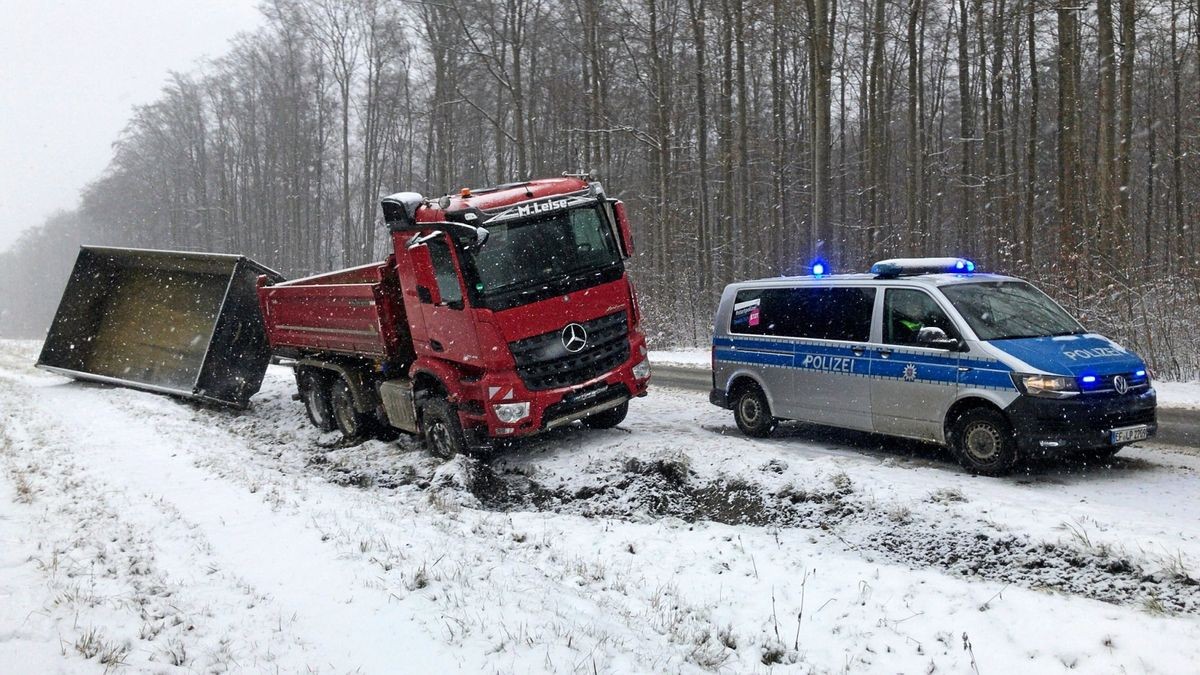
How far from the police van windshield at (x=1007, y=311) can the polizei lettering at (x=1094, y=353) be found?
0.40m

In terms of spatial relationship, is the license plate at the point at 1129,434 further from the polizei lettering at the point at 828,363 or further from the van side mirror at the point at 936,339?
the polizei lettering at the point at 828,363

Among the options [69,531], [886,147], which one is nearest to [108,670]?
[69,531]

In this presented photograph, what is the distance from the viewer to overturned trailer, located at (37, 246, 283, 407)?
15031 millimetres

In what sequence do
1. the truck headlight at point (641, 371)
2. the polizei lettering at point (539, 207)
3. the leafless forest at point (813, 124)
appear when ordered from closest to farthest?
1. the polizei lettering at point (539, 207)
2. the truck headlight at point (641, 371)
3. the leafless forest at point (813, 124)

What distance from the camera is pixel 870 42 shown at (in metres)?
29.9

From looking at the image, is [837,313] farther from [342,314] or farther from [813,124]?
[813,124]

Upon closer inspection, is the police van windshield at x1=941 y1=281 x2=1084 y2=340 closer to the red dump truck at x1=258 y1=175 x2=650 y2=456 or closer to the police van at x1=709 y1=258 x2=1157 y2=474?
the police van at x1=709 y1=258 x2=1157 y2=474

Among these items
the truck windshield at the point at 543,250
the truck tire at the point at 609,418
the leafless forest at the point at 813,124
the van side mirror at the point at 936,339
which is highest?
the leafless forest at the point at 813,124

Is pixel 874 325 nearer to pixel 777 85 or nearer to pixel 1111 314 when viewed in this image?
pixel 1111 314

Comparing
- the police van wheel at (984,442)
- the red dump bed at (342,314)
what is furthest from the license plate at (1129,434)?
the red dump bed at (342,314)

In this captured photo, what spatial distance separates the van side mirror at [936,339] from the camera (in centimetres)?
769

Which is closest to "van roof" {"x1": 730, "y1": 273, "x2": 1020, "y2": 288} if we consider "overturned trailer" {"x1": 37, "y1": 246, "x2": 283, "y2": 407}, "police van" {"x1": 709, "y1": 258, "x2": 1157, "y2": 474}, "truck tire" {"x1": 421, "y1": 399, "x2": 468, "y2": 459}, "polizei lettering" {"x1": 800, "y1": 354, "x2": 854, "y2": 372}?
"police van" {"x1": 709, "y1": 258, "x2": 1157, "y2": 474}

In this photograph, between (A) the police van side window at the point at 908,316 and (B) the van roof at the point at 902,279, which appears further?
(B) the van roof at the point at 902,279

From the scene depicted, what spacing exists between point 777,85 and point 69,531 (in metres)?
29.9
